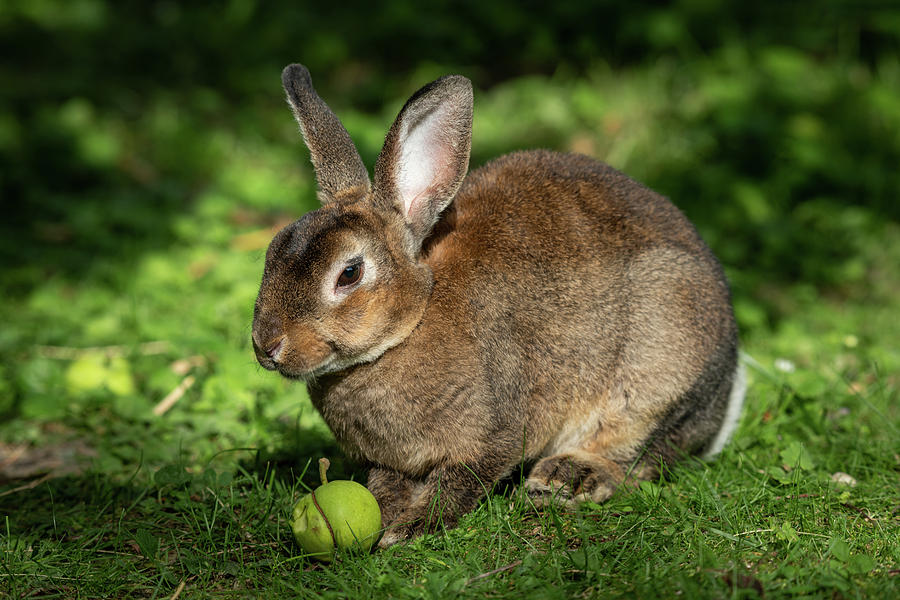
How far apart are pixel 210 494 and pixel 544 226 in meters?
1.65

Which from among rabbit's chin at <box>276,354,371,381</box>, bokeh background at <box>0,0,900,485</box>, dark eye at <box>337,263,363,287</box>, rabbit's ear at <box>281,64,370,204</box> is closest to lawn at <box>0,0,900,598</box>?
bokeh background at <box>0,0,900,485</box>

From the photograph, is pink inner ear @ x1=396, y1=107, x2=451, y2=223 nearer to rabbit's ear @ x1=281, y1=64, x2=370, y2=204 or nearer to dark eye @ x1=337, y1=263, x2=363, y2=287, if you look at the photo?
rabbit's ear @ x1=281, y1=64, x2=370, y2=204

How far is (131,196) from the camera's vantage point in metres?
7.12

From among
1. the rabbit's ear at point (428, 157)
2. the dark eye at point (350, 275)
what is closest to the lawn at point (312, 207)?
the dark eye at point (350, 275)

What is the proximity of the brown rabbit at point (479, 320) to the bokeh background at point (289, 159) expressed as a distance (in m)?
0.76

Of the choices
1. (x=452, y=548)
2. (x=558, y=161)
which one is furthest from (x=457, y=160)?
(x=452, y=548)

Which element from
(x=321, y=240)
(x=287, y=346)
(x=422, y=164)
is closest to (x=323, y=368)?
(x=287, y=346)

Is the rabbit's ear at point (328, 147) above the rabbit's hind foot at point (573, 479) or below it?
above

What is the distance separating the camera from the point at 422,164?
11.7 feet

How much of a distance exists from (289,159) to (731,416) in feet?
15.0

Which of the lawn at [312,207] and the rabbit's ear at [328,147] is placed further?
the rabbit's ear at [328,147]

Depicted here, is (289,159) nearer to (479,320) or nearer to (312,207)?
A: (312,207)

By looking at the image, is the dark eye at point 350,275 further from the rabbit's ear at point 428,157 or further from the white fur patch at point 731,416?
the white fur patch at point 731,416

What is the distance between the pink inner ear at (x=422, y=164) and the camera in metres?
3.54
